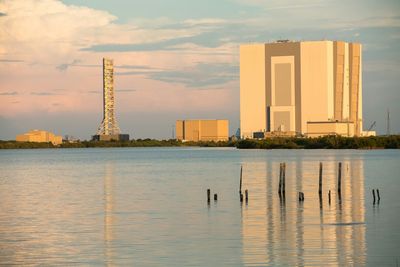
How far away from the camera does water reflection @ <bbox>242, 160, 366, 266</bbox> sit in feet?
93.8

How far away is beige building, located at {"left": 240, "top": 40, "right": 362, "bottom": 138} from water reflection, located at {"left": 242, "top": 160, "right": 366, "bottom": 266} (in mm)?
131228

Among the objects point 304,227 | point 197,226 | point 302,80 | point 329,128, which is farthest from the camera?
point 329,128

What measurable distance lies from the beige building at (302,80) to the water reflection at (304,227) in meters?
131

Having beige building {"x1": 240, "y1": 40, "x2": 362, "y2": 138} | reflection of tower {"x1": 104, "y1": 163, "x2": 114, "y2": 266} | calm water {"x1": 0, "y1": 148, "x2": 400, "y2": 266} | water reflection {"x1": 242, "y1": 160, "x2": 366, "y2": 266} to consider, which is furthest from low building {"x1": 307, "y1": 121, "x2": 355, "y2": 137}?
water reflection {"x1": 242, "y1": 160, "x2": 366, "y2": 266}

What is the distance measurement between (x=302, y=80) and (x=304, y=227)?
15817 centimetres

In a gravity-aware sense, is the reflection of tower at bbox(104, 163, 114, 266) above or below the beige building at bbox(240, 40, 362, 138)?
below

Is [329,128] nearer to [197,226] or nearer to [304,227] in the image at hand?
[197,226]

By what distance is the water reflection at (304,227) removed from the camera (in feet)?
Result: 93.8

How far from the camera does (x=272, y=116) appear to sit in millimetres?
198625

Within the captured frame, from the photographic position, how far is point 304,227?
3697cm

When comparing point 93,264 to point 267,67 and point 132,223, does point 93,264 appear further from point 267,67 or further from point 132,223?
point 267,67

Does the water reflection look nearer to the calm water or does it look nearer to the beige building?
the calm water

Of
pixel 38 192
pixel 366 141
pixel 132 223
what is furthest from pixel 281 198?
pixel 366 141

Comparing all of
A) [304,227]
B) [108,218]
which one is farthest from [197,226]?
[108,218]
